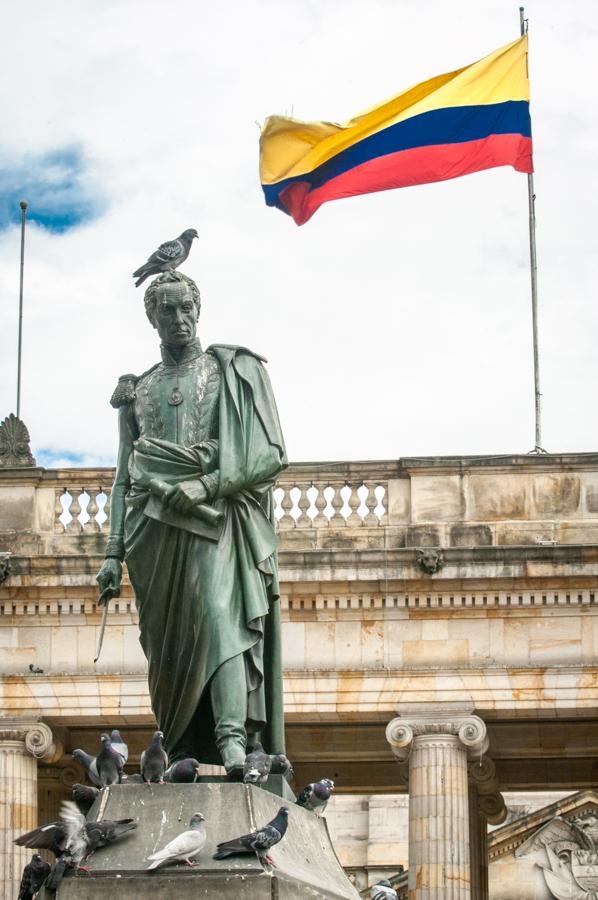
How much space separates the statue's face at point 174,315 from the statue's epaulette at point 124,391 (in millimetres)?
234

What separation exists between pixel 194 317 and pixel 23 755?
75.1 ft

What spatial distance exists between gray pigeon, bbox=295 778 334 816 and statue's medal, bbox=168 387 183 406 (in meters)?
1.81

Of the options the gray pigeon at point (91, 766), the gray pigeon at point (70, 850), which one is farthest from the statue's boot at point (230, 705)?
the gray pigeon at point (70, 850)

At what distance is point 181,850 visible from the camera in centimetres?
1029

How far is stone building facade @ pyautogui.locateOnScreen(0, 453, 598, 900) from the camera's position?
112 feet

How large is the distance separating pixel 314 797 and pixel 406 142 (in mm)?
25463

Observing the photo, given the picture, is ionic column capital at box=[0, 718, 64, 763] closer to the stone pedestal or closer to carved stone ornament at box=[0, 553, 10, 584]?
carved stone ornament at box=[0, 553, 10, 584]

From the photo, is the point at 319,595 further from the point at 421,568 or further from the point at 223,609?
the point at 223,609

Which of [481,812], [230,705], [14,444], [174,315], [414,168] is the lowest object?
[481,812]

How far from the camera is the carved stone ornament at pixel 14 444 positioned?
35.6 meters

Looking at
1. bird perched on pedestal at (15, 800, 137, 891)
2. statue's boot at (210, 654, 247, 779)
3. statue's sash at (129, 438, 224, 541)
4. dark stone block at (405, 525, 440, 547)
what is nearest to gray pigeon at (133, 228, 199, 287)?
statue's sash at (129, 438, 224, 541)

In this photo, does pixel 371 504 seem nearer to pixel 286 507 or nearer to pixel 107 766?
pixel 286 507

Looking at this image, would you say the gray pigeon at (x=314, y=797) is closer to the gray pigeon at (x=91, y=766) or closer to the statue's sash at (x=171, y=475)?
the gray pigeon at (x=91, y=766)

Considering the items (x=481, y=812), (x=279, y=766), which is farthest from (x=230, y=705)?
(x=481, y=812)
